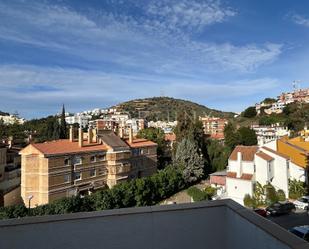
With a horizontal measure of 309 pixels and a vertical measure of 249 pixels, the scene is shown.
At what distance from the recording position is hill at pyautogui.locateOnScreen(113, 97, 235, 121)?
160000mm

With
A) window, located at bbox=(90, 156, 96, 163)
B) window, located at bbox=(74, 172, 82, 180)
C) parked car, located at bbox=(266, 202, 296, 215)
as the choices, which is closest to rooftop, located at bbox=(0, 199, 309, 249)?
parked car, located at bbox=(266, 202, 296, 215)

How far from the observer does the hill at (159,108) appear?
525 feet

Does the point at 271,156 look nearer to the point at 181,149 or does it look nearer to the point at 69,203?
the point at 181,149

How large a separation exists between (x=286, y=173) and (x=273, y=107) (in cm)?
8986

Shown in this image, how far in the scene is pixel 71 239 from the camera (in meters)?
3.86

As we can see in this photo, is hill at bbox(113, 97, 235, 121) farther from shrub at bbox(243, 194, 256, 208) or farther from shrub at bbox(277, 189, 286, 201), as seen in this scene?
shrub at bbox(243, 194, 256, 208)

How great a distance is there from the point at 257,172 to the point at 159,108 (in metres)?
148

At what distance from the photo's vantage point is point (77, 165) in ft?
110

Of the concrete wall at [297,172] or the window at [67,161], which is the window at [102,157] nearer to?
the window at [67,161]

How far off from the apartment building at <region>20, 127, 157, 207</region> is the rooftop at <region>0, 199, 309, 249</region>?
2653 centimetres

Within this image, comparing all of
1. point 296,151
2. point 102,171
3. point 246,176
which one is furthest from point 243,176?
point 102,171

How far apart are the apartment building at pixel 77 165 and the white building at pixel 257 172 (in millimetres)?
14376

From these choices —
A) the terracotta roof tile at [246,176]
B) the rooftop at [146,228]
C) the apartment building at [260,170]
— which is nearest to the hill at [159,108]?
the apartment building at [260,170]

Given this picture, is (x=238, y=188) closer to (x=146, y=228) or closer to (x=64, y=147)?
(x=64, y=147)
